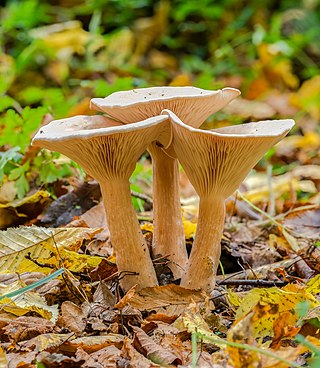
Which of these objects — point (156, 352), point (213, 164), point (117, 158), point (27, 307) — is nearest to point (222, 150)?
point (213, 164)

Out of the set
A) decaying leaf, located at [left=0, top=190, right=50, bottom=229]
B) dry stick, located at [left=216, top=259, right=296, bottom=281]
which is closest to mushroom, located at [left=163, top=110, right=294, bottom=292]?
dry stick, located at [left=216, top=259, right=296, bottom=281]

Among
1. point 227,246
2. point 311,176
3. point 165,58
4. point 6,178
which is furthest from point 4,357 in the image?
point 165,58

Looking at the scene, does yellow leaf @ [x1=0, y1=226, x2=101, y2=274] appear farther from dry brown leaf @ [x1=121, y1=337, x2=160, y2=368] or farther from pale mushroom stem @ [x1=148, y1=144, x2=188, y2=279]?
dry brown leaf @ [x1=121, y1=337, x2=160, y2=368]

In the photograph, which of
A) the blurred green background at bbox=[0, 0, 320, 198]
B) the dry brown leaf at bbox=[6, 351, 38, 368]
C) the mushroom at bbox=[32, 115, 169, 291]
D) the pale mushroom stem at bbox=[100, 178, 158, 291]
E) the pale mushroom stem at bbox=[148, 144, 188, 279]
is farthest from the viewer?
the blurred green background at bbox=[0, 0, 320, 198]

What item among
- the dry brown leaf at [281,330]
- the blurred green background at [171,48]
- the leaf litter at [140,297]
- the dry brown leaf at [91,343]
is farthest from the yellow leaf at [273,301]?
the blurred green background at [171,48]

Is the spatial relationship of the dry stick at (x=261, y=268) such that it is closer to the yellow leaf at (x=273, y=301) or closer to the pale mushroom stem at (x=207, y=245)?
the pale mushroom stem at (x=207, y=245)

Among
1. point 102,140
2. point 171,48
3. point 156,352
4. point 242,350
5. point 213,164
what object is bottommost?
point 171,48

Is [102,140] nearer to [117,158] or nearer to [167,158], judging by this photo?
[117,158]
